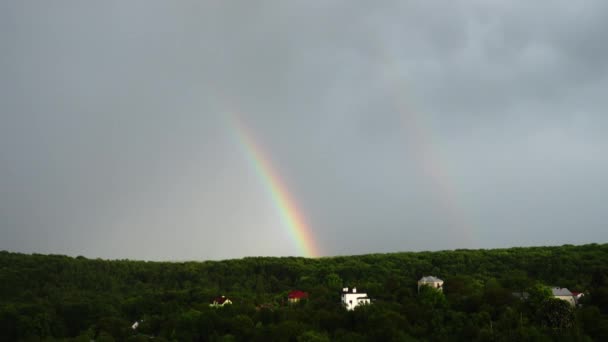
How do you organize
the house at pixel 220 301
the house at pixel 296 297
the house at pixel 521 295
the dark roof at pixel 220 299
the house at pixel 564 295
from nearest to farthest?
the house at pixel 521 295 → the house at pixel 564 295 → the house at pixel 220 301 → the dark roof at pixel 220 299 → the house at pixel 296 297

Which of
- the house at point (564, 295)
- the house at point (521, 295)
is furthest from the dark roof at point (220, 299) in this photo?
the house at point (564, 295)

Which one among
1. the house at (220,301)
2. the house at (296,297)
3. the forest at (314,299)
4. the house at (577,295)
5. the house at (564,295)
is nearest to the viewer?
the forest at (314,299)

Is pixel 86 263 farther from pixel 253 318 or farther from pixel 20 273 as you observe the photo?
pixel 253 318

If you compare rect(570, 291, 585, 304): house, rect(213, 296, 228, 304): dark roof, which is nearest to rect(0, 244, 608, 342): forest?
rect(213, 296, 228, 304): dark roof

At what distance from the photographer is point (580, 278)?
3155 inches

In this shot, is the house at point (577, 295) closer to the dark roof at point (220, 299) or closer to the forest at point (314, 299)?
the forest at point (314, 299)

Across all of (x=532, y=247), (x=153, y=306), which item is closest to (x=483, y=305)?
(x=153, y=306)

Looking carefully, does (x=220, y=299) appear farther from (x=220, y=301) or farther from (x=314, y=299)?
(x=314, y=299)

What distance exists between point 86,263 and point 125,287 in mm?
16583

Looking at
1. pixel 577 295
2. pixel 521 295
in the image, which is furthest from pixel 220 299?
pixel 577 295

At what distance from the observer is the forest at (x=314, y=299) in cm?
5238

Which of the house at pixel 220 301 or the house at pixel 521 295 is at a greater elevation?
the house at pixel 521 295

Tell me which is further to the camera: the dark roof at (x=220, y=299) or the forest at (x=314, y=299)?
the dark roof at (x=220, y=299)

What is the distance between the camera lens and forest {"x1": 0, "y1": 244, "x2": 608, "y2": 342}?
5238cm
